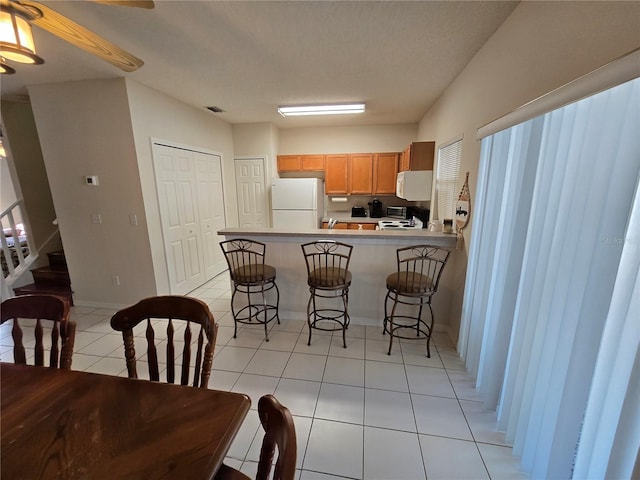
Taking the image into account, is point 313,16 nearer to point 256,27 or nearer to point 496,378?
point 256,27

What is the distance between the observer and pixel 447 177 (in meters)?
3.03

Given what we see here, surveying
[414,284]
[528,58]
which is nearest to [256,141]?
[414,284]

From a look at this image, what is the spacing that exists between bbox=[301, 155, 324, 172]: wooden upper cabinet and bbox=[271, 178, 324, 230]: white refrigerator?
503 millimetres

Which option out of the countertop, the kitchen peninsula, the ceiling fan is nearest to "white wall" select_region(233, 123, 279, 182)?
the countertop

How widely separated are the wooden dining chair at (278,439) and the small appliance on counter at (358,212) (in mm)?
4761

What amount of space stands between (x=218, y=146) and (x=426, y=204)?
3689 millimetres

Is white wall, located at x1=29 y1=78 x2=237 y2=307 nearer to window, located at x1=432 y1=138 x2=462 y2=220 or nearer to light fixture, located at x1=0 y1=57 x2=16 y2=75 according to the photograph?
light fixture, located at x1=0 y1=57 x2=16 y2=75

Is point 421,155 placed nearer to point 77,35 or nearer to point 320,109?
point 320,109

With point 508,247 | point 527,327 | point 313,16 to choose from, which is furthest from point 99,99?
point 527,327

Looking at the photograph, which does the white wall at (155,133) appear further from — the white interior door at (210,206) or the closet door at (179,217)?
the white interior door at (210,206)

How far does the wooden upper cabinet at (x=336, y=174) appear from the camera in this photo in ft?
16.6

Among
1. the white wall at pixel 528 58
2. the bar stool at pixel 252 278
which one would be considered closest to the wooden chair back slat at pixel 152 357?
the bar stool at pixel 252 278

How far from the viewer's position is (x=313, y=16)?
176 cm

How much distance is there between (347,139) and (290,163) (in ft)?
3.98
